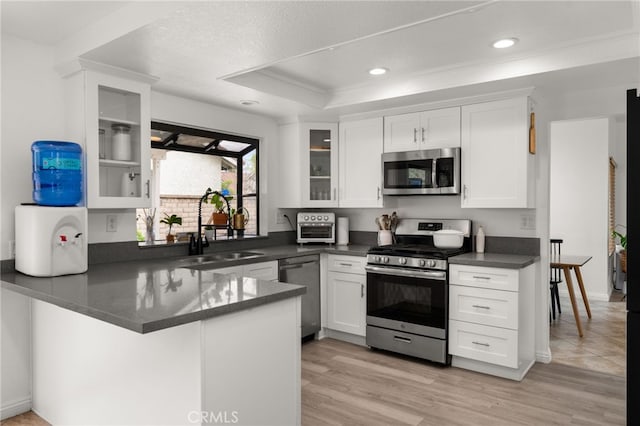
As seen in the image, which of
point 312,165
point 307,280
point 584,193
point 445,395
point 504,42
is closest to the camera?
point 504,42

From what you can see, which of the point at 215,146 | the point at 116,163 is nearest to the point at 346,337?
the point at 215,146

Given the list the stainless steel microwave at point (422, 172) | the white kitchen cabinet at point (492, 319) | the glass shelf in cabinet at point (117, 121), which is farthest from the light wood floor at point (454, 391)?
the glass shelf in cabinet at point (117, 121)

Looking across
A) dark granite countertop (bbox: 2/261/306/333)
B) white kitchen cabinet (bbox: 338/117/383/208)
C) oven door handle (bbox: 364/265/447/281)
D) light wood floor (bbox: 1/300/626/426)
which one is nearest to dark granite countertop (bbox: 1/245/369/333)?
dark granite countertop (bbox: 2/261/306/333)

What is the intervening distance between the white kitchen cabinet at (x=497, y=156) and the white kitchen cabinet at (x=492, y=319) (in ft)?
2.03

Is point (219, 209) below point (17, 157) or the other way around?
below

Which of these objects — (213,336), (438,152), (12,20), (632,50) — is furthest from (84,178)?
(632,50)

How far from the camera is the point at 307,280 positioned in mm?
4102

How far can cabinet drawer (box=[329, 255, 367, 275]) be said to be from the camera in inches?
160

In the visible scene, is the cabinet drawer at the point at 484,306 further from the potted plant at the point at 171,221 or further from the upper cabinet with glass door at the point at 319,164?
the potted plant at the point at 171,221

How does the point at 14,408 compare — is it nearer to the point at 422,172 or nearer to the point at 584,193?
the point at 422,172

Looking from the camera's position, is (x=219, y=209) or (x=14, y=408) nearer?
(x=14, y=408)

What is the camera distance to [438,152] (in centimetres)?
387

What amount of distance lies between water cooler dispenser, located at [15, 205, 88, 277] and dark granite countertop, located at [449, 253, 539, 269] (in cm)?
267

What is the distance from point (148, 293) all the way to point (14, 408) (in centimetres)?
153
